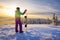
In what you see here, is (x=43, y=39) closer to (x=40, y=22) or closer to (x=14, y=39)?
(x=14, y=39)

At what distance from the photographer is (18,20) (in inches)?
312

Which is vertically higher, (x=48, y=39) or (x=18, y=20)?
(x=18, y=20)

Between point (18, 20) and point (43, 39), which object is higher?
point (18, 20)

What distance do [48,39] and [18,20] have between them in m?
2.24

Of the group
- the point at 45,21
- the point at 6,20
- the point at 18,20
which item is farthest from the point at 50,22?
the point at 18,20

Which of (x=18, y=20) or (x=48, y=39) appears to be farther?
(x=18, y=20)

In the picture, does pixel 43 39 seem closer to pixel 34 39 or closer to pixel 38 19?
pixel 34 39

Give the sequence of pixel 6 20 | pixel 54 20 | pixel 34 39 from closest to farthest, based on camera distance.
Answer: pixel 34 39 < pixel 54 20 < pixel 6 20

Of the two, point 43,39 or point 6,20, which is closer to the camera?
point 43,39

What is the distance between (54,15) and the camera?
13594 mm

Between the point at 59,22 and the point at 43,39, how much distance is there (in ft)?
27.5

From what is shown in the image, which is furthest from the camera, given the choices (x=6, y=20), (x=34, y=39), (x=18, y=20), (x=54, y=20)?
(x=6, y=20)

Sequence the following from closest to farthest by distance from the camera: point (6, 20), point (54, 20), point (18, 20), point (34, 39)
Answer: point (34, 39) → point (18, 20) → point (54, 20) → point (6, 20)

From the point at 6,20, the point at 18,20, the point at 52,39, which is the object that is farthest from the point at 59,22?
the point at 52,39
